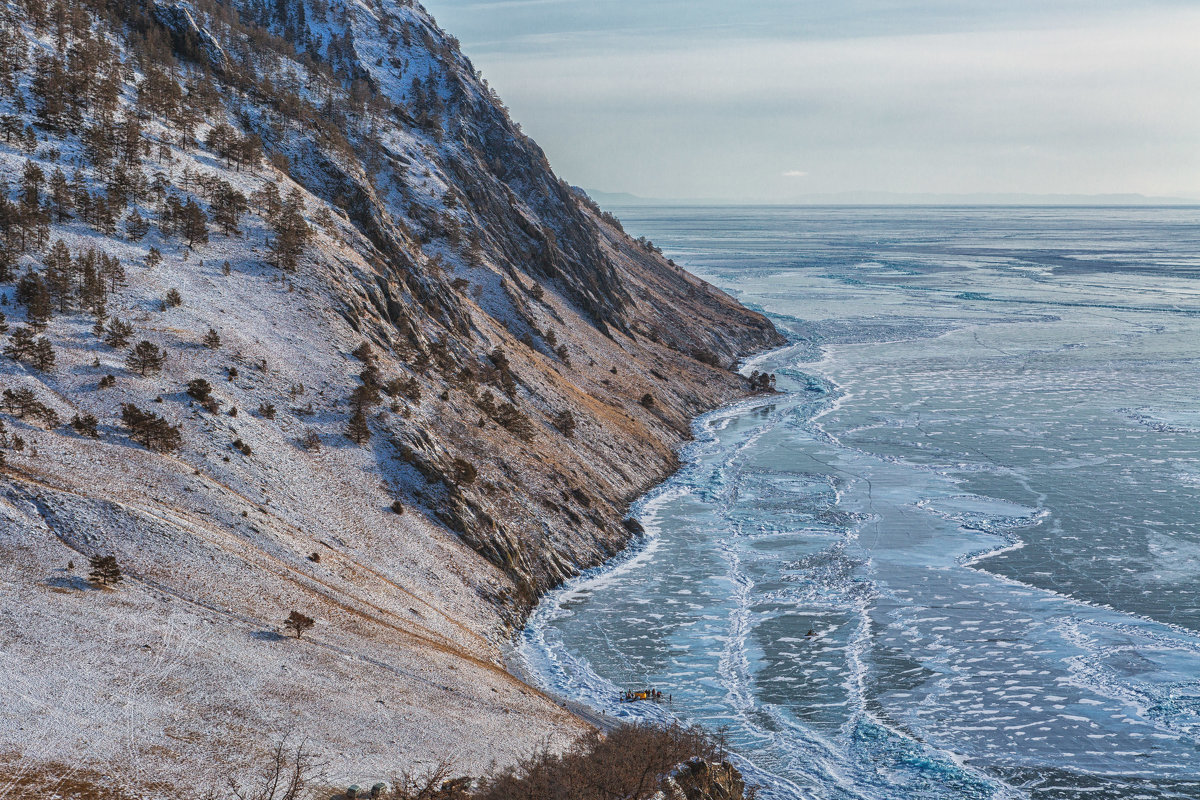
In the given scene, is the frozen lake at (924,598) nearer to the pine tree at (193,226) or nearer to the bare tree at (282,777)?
the bare tree at (282,777)

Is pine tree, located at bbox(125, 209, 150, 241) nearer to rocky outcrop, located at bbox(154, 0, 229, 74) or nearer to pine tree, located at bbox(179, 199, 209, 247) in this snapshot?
pine tree, located at bbox(179, 199, 209, 247)

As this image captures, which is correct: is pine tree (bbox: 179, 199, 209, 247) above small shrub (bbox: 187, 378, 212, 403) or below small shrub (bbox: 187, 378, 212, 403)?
above

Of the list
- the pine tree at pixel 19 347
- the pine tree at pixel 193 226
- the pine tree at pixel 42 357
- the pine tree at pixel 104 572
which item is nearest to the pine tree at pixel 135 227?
the pine tree at pixel 193 226

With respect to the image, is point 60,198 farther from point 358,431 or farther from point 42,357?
point 358,431

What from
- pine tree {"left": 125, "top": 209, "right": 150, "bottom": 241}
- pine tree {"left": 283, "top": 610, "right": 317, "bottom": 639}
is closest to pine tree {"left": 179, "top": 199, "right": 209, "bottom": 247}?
pine tree {"left": 125, "top": 209, "right": 150, "bottom": 241}

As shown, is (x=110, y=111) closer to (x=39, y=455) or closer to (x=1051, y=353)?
(x=39, y=455)

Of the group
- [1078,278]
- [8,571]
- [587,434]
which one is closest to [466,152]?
[587,434]
